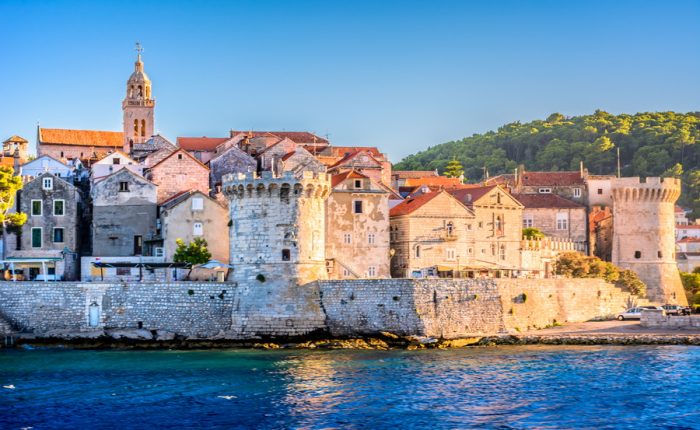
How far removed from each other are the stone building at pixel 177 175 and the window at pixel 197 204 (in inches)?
204

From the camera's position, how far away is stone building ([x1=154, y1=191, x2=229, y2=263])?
184ft

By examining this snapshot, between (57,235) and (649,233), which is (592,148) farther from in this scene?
(57,235)

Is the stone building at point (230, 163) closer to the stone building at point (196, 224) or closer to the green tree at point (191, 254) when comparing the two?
the stone building at point (196, 224)

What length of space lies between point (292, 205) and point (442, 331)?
9775 millimetres

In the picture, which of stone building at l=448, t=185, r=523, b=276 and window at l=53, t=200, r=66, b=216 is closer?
window at l=53, t=200, r=66, b=216

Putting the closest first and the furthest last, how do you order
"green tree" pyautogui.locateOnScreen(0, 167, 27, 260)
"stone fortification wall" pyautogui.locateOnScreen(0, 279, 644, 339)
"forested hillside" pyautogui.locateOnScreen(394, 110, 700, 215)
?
"stone fortification wall" pyautogui.locateOnScreen(0, 279, 644, 339)
"green tree" pyautogui.locateOnScreen(0, 167, 27, 260)
"forested hillside" pyautogui.locateOnScreen(394, 110, 700, 215)

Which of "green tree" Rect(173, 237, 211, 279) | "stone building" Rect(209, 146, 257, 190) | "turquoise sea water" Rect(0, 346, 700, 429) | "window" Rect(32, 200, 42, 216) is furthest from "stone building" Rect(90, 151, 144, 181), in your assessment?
"turquoise sea water" Rect(0, 346, 700, 429)

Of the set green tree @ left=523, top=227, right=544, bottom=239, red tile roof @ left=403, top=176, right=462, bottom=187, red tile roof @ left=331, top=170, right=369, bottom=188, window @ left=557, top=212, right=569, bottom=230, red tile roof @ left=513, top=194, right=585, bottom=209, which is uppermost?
red tile roof @ left=403, top=176, right=462, bottom=187

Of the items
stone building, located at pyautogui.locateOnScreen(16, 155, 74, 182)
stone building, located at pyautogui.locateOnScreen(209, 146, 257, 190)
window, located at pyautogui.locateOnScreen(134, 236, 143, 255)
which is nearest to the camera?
window, located at pyautogui.locateOnScreen(134, 236, 143, 255)

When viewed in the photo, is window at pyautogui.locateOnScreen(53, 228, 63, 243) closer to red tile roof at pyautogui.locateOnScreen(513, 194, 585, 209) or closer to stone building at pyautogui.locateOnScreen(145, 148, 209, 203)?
stone building at pyautogui.locateOnScreen(145, 148, 209, 203)

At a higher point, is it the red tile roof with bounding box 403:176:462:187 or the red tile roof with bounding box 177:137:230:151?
the red tile roof with bounding box 177:137:230:151

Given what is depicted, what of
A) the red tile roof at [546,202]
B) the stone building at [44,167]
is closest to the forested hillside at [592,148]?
the red tile roof at [546,202]

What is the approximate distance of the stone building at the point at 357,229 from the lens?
2265 inches

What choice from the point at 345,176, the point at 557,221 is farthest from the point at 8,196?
the point at 557,221
